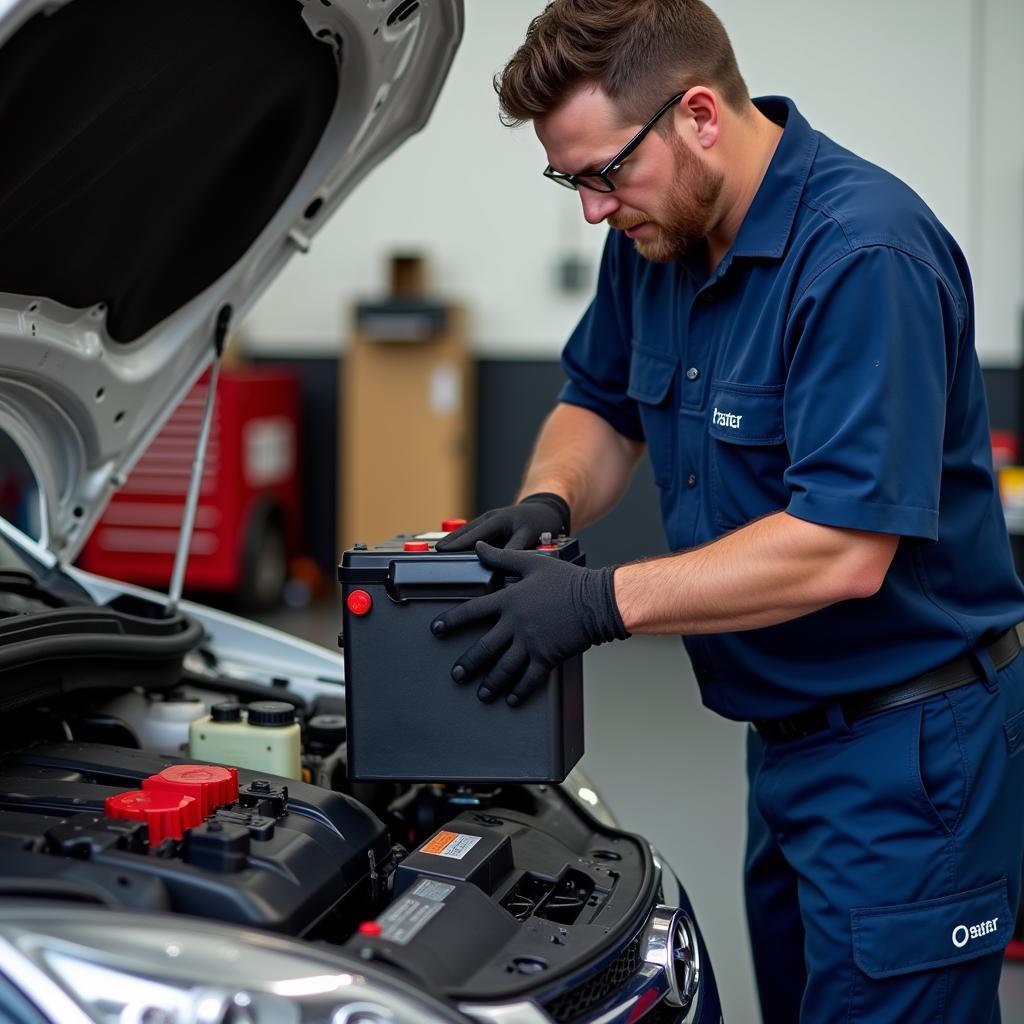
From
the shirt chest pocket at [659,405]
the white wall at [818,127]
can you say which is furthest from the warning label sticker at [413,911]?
the white wall at [818,127]

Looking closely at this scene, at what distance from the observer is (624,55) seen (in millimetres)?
1403

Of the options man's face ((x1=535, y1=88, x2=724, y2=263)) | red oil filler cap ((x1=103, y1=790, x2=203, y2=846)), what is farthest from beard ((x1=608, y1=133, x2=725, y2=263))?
red oil filler cap ((x1=103, y1=790, x2=203, y2=846))

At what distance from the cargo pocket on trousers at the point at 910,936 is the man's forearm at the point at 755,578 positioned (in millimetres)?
357

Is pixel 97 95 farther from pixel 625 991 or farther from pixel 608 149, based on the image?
pixel 625 991

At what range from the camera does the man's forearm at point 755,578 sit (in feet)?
4.34

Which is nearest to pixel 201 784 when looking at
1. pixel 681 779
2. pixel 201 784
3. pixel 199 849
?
pixel 201 784

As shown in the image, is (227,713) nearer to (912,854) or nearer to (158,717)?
(158,717)

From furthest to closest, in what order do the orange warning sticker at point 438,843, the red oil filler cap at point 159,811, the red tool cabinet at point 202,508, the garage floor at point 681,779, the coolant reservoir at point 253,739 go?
the red tool cabinet at point 202,508, the garage floor at point 681,779, the coolant reservoir at point 253,739, the orange warning sticker at point 438,843, the red oil filler cap at point 159,811

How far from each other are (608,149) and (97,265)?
2.10 ft

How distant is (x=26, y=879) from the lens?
1052mm

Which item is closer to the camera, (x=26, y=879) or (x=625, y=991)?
(x=26, y=879)

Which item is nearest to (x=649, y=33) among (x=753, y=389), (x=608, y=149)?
(x=608, y=149)

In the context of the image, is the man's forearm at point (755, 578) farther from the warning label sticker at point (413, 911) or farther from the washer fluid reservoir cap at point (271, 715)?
the washer fluid reservoir cap at point (271, 715)

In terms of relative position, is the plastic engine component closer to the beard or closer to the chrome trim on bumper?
the chrome trim on bumper
